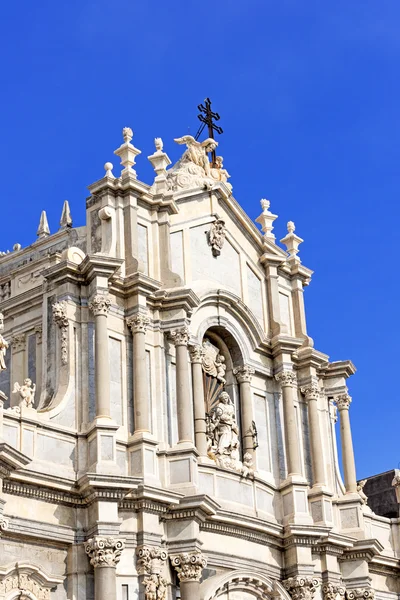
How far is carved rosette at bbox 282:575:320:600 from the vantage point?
26.1m

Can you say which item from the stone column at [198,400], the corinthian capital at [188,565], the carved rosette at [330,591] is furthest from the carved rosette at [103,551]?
the carved rosette at [330,591]

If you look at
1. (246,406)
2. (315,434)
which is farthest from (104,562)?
(315,434)

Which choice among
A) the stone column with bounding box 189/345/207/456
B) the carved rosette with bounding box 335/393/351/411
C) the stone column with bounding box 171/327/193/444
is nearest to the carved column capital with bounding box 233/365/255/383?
the stone column with bounding box 189/345/207/456

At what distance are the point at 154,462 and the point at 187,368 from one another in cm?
219

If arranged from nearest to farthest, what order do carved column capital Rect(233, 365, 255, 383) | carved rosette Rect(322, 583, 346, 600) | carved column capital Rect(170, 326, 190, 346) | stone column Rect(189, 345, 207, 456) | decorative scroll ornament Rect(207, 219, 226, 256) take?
carved column capital Rect(170, 326, 190, 346), stone column Rect(189, 345, 207, 456), carved rosette Rect(322, 583, 346, 600), carved column capital Rect(233, 365, 255, 383), decorative scroll ornament Rect(207, 219, 226, 256)

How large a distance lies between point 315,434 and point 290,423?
1.03 m

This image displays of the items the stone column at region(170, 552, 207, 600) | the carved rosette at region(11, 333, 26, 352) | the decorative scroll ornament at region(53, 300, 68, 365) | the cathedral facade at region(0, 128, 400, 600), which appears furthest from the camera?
the carved rosette at region(11, 333, 26, 352)

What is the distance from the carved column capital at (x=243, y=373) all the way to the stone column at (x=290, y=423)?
35.3 inches

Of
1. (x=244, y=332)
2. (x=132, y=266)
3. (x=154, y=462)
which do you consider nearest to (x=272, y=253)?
(x=244, y=332)

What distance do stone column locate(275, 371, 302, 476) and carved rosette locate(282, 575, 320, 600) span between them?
2.32m

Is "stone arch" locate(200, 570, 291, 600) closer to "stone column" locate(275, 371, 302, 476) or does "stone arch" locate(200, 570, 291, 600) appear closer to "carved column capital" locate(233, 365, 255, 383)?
"stone column" locate(275, 371, 302, 476)

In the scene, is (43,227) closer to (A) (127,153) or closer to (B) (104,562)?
(A) (127,153)

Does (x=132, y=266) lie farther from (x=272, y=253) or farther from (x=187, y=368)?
(x=272, y=253)

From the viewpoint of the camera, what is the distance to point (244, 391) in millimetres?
27469
